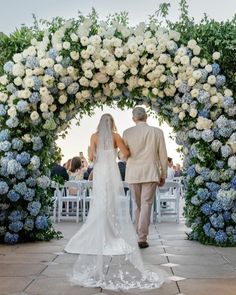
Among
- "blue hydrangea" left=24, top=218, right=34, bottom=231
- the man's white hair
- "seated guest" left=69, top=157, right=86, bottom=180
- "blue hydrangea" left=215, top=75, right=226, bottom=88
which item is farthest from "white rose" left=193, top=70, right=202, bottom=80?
"seated guest" left=69, top=157, right=86, bottom=180

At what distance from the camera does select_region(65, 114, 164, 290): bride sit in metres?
4.11

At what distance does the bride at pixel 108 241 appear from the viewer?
411 centimetres

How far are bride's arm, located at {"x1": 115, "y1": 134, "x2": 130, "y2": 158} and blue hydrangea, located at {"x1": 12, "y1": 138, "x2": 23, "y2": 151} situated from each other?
54.0 inches

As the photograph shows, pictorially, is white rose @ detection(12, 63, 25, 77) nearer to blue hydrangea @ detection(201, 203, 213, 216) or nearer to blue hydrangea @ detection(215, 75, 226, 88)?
blue hydrangea @ detection(215, 75, 226, 88)

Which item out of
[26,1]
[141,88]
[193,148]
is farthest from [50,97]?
[26,1]

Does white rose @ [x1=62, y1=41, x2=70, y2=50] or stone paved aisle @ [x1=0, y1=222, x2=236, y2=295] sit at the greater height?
white rose @ [x1=62, y1=41, x2=70, y2=50]

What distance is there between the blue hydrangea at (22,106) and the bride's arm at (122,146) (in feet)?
4.55

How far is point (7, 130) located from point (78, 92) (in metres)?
1.03

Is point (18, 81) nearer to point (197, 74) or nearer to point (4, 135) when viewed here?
point (4, 135)

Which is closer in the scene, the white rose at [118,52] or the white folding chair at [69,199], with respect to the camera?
the white rose at [118,52]

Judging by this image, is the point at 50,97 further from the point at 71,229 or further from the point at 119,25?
the point at 71,229

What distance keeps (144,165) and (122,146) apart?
368mm

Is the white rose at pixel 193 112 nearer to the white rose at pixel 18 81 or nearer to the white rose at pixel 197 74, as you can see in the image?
the white rose at pixel 197 74

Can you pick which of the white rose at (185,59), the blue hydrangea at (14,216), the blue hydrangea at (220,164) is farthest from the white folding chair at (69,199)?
the white rose at (185,59)
